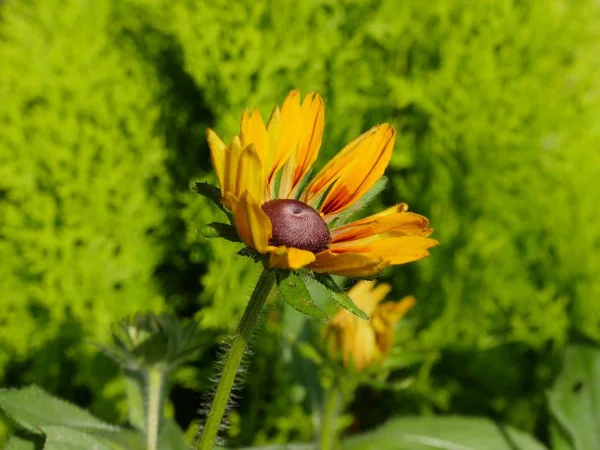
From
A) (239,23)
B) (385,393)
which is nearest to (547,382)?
(385,393)

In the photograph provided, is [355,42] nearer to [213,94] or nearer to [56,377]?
[213,94]

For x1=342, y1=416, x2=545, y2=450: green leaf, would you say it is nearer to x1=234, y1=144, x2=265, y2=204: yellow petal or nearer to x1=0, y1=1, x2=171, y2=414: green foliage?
x1=0, y1=1, x2=171, y2=414: green foliage

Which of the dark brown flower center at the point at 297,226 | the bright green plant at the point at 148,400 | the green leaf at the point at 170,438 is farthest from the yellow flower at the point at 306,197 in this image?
the green leaf at the point at 170,438

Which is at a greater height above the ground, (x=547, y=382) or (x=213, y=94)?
(x=213, y=94)

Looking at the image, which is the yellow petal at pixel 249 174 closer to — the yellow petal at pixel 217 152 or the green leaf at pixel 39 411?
the yellow petal at pixel 217 152

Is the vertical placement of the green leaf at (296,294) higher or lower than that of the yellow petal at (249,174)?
lower

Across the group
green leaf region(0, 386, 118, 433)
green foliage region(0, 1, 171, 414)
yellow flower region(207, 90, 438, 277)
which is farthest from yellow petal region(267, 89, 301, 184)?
green foliage region(0, 1, 171, 414)
